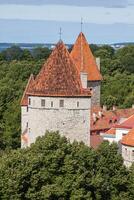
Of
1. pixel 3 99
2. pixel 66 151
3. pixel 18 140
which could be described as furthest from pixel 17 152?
pixel 3 99

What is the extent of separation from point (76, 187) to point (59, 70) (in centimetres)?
949

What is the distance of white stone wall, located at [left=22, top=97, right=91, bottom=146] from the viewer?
46344 mm

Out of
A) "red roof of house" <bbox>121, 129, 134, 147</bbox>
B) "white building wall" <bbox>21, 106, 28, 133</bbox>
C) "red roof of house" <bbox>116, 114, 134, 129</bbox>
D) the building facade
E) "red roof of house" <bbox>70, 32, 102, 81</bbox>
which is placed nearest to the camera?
the building facade

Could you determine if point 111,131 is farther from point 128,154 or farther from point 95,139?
point 128,154

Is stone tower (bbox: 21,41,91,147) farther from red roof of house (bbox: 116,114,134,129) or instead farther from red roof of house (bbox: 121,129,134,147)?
red roof of house (bbox: 116,114,134,129)

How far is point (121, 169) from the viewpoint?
42.8 meters

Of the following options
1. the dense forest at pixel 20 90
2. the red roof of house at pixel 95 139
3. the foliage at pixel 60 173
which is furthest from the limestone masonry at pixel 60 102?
the dense forest at pixel 20 90

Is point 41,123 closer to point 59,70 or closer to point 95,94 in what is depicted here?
point 59,70

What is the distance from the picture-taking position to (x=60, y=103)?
46.6m

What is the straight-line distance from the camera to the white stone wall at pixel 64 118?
4634 centimetres

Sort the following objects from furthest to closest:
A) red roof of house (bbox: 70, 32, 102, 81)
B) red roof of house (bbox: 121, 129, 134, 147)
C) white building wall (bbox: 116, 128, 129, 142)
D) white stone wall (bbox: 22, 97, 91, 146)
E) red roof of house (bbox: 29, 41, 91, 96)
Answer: red roof of house (bbox: 70, 32, 102, 81) → white building wall (bbox: 116, 128, 129, 142) → red roof of house (bbox: 121, 129, 134, 147) → red roof of house (bbox: 29, 41, 91, 96) → white stone wall (bbox: 22, 97, 91, 146)

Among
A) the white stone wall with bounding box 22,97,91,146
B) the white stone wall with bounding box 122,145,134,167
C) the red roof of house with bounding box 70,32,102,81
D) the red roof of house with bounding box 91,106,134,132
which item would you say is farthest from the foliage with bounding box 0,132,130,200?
the red roof of house with bounding box 91,106,134,132

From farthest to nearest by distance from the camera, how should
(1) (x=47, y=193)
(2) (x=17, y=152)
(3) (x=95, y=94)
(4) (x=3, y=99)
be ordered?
(4) (x=3, y=99) → (3) (x=95, y=94) → (2) (x=17, y=152) → (1) (x=47, y=193)

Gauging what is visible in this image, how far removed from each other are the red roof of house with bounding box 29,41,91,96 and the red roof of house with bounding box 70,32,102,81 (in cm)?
1409
